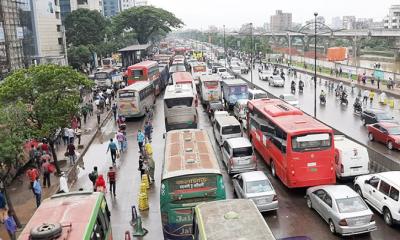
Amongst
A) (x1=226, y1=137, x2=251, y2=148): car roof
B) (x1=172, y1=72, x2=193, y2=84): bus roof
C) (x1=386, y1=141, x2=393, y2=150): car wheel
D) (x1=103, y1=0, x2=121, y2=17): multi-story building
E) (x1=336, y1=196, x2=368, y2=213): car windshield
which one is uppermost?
(x1=103, y1=0, x2=121, y2=17): multi-story building

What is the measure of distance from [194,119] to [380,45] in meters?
96.9

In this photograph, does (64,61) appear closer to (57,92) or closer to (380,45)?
(57,92)

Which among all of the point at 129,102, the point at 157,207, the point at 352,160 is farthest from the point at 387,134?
the point at 129,102

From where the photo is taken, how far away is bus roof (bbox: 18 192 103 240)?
9.04m

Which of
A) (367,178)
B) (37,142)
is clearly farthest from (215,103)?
(367,178)

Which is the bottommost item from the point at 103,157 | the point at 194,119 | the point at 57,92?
the point at 103,157

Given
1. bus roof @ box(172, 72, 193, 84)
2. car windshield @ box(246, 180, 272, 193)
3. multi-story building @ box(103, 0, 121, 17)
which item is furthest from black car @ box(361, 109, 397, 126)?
multi-story building @ box(103, 0, 121, 17)

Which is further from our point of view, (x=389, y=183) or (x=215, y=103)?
(x=215, y=103)

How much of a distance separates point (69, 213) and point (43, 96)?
36.8 ft

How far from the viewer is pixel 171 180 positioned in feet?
39.9

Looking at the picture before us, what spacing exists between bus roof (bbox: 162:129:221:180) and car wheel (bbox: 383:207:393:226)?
574 centimetres

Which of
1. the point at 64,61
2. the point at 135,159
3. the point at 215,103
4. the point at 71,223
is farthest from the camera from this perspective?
the point at 64,61

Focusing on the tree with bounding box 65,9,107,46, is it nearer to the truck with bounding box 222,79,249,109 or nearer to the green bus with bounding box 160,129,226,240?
the truck with bounding box 222,79,249,109

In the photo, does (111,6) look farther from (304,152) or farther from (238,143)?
(304,152)
